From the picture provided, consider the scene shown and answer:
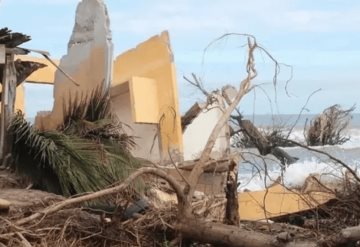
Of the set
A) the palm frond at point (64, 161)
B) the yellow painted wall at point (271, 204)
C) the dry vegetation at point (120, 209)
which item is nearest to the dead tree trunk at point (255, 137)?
the yellow painted wall at point (271, 204)

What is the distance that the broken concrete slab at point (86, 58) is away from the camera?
44.9 feet

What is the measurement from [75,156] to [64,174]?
1.15 feet

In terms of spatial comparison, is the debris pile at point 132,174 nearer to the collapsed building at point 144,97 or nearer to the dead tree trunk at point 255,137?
the collapsed building at point 144,97

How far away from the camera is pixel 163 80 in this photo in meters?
16.0

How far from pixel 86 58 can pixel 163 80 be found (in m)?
2.24

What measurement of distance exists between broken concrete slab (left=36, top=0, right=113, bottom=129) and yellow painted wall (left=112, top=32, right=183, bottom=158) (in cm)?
178

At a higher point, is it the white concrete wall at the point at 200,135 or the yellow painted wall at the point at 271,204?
the white concrete wall at the point at 200,135

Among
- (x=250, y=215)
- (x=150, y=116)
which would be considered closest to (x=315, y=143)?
(x=150, y=116)

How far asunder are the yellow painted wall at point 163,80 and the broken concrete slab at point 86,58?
→ 1780 millimetres

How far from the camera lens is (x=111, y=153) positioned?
11.4 m

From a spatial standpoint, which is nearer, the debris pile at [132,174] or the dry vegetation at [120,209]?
the dry vegetation at [120,209]

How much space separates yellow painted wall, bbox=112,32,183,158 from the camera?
15.7m

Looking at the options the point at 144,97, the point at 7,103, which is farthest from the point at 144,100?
the point at 7,103

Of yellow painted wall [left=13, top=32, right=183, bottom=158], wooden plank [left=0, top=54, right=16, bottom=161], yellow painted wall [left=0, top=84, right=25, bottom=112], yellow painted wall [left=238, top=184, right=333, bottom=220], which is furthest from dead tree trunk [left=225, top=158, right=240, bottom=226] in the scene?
yellow painted wall [left=0, top=84, right=25, bottom=112]
